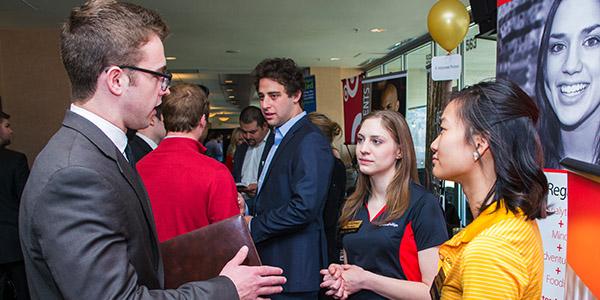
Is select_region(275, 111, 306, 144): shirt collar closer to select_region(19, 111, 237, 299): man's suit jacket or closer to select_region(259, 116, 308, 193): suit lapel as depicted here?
select_region(259, 116, 308, 193): suit lapel

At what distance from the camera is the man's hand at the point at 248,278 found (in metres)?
1.10

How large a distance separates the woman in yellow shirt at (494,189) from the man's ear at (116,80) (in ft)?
2.61

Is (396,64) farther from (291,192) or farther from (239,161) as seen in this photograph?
(291,192)

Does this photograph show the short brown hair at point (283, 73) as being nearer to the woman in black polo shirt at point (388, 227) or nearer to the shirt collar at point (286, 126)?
the shirt collar at point (286, 126)

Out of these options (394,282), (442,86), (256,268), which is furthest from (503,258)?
(442,86)

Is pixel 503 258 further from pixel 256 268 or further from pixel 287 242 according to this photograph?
pixel 287 242

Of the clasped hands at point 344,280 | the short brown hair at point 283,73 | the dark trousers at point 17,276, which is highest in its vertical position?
the short brown hair at point 283,73

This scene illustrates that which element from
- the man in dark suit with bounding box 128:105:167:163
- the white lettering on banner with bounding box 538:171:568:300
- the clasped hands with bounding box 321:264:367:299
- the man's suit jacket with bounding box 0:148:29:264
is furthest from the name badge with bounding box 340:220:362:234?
the man's suit jacket with bounding box 0:148:29:264

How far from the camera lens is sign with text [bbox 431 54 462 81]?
131 inches

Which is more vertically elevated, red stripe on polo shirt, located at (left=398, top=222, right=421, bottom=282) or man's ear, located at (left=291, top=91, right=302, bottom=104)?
man's ear, located at (left=291, top=91, right=302, bottom=104)

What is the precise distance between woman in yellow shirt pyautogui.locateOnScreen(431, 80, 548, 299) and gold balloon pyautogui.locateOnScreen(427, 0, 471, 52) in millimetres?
2955

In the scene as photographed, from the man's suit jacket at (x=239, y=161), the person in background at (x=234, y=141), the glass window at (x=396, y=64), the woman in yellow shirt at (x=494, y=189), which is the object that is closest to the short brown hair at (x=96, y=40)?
the woman in yellow shirt at (x=494, y=189)

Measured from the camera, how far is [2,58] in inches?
247

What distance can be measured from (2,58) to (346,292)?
6565mm
